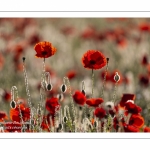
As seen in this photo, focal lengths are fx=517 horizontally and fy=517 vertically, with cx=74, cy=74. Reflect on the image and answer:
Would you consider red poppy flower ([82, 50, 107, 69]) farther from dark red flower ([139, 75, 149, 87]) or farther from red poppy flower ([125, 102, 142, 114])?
Answer: dark red flower ([139, 75, 149, 87])

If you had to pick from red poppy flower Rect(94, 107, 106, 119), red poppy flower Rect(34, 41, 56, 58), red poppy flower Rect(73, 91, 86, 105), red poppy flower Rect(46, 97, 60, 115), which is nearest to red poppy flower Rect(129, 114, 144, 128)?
red poppy flower Rect(94, 107, 106, 119)

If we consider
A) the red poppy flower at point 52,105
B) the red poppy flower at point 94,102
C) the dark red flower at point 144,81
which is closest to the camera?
the red poppy flower at point 94,102

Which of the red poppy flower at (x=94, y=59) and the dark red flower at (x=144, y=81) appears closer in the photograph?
the red poppy flower at (x=94, y=59)

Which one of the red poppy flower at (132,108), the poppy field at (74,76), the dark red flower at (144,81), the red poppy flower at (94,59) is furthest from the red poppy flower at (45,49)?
the dark red flower at (144,81)

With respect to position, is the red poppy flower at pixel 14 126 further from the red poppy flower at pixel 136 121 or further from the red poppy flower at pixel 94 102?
the red poppy flower at pixel 136 121

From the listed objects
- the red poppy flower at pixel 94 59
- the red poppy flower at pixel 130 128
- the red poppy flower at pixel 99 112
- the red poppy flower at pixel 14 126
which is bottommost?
the red poppy flower at pixel 130 128

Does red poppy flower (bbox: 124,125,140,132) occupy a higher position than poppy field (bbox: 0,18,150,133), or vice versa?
poppy field (bbox: 0,18,150,133)
